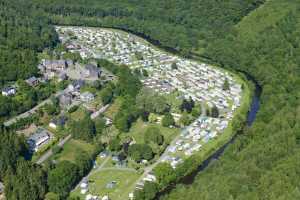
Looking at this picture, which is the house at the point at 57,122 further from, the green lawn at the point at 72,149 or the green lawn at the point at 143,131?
the green lawn at the point at 143,131

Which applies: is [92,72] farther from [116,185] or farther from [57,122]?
[116,185]

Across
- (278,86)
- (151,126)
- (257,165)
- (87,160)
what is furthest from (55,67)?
(257,165)

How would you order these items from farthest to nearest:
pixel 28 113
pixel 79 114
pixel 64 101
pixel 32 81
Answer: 1. pixel 32 81
2. pixel 64 101
3. pixel 79 114
4. pixel 28 113

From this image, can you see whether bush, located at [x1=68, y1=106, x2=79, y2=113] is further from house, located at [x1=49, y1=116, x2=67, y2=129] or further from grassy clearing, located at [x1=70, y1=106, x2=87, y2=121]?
house, located at [x1=49, y1=116, x2=67, y2=129]

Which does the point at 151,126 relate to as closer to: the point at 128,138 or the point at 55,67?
the point at 128,138

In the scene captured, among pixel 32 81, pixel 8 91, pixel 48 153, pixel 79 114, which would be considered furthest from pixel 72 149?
pixel 32 81

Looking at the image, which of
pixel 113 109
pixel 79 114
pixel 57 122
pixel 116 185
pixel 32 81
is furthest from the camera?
pixel 32 81

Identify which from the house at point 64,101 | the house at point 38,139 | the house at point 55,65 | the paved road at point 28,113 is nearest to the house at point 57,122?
the house at point 38,139
